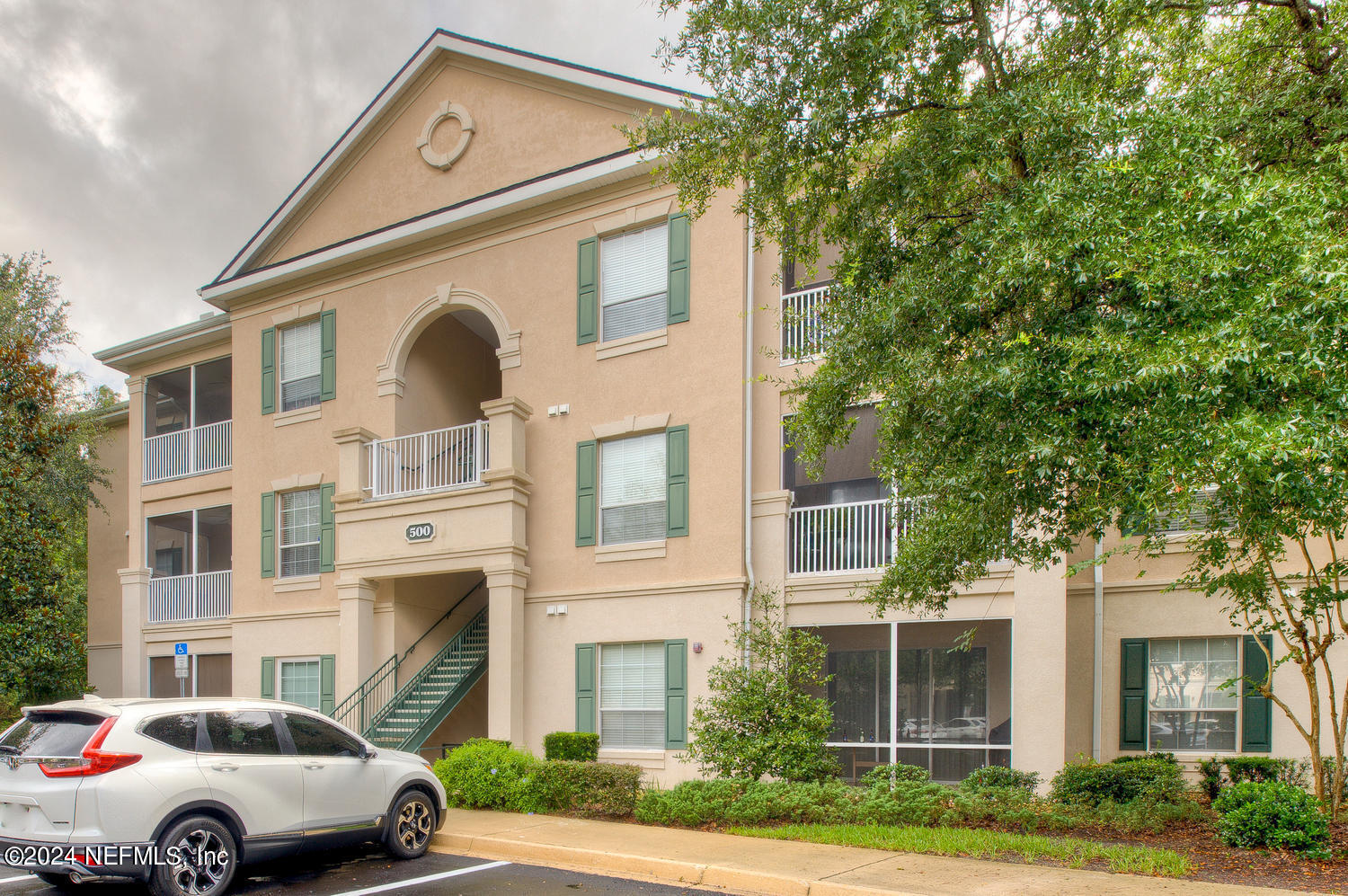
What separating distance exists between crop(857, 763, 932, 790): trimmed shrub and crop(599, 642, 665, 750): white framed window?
12.6 ft

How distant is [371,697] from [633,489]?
239 inches

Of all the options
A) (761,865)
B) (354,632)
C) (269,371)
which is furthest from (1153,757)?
(269,371)

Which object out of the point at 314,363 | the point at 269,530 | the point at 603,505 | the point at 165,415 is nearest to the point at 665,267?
the point at 603,505

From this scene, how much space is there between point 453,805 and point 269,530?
8.99 meters

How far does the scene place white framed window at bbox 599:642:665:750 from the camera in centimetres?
1547

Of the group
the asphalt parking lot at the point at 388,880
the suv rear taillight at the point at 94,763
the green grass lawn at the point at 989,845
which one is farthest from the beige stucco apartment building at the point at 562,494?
the suv rear taillight at the point at 94,763

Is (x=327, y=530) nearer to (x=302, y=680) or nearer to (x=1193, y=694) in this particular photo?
(x=302, y=680)

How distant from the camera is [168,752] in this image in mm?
8141

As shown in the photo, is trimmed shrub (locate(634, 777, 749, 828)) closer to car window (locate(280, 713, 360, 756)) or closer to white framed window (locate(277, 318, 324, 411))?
car window (locate(280, 713, 360, 756))

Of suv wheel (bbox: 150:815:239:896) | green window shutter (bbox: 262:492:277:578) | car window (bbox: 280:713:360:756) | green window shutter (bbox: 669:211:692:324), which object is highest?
green window shutter (bbox: 669:211:692:324)

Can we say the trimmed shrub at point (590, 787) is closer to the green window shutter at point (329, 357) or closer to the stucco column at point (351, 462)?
the stucco column at point (351, 462)

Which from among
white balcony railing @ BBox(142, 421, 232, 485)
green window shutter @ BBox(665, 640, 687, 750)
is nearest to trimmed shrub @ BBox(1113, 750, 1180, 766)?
green window shutter @ BBox(665, 640, 687, 750)

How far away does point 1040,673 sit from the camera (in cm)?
1333

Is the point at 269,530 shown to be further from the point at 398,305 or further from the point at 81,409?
the point at 81,409
